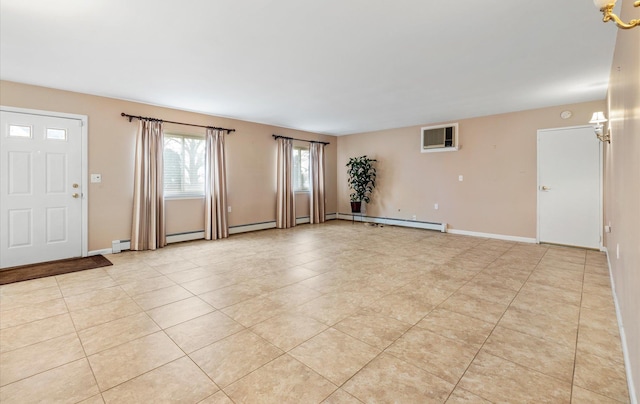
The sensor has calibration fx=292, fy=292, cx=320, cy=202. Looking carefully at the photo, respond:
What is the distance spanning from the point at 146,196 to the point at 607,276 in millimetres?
6812

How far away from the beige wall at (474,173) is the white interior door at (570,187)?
0.53ft

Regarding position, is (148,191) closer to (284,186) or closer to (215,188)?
(215,188)

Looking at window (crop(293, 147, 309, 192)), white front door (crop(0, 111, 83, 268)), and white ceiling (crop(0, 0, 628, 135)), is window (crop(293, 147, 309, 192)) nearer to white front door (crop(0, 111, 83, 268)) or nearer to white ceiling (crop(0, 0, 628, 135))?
white ceiling (crop(0, 0, 628, 135))

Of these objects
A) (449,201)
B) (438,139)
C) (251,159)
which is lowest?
(449,201)

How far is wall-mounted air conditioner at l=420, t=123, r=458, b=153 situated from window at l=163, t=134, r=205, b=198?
4.94 meters

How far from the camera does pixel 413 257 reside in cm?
455

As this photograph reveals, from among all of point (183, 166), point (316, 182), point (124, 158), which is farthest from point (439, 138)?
point (124, 158)

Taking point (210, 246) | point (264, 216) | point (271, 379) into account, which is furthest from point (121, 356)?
point (264, 216)

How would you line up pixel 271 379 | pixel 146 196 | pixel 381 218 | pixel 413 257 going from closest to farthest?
pixel 271 379
pixel 413 257
pixel 146 196
pixel 381 218

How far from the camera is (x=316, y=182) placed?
8156 mm

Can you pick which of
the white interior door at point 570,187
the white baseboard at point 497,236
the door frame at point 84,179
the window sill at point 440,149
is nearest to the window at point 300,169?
the window sill at point 440,149

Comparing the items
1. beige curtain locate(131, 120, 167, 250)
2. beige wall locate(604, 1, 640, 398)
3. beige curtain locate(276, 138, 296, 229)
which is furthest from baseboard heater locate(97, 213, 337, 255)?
beige wall locate(604, 1, 640, 398)

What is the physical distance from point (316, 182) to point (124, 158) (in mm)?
4542

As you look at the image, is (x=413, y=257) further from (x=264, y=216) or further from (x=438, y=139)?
(x=264, y=216)
